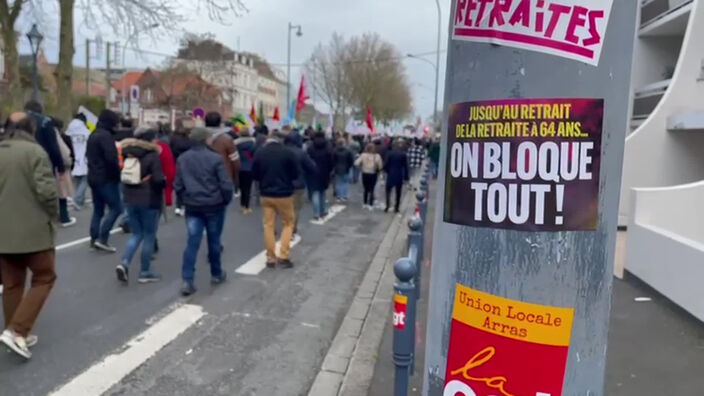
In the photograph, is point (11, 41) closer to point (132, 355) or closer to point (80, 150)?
point (80, 150)

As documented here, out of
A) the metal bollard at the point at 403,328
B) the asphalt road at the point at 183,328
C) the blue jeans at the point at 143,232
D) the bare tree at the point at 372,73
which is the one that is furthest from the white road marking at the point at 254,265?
the bare tree at the point at 372,73

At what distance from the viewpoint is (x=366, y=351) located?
541 centimetres

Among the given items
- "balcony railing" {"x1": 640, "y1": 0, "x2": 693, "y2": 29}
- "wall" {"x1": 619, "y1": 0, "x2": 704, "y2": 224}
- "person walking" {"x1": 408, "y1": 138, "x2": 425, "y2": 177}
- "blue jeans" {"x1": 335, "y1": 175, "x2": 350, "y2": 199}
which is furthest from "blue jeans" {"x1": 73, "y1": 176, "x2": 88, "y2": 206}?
"person walking" {"x1": 408, "y1": 138, "x2": 425, "y2": 177}

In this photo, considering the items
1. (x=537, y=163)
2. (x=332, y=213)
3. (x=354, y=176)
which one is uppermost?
(x=537, y=163)

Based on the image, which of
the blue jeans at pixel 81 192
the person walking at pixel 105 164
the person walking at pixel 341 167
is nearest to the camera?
the person walking at pixel 105 164

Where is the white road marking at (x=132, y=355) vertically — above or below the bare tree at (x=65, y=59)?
below

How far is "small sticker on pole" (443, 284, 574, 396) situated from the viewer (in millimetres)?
2283

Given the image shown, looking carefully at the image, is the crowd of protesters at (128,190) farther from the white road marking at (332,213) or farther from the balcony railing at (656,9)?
the balcony railing at (656,9)

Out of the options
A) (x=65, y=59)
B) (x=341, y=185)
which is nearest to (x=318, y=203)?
(x=341, y=185)

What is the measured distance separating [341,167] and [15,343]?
461 inches

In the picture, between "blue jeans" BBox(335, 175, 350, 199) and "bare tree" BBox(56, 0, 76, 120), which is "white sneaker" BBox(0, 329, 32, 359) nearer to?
"blue jeans" BBox(335, 175, 350, 199)

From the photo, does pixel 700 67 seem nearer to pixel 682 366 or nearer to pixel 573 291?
pixel 682 366

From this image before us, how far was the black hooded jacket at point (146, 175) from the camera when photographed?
22.9 ft

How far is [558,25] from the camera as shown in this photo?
218 cm
